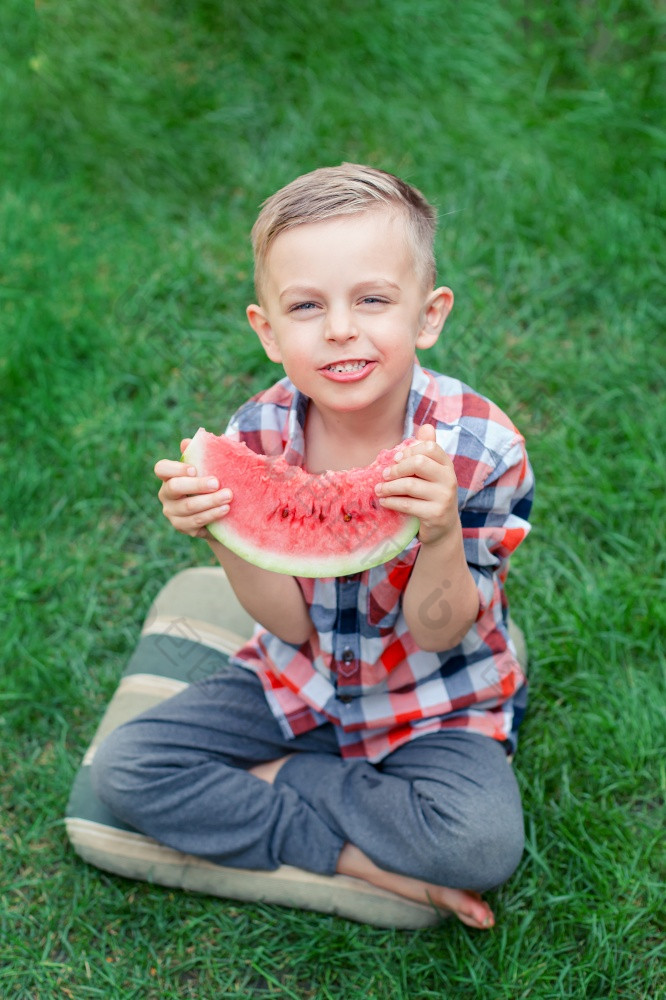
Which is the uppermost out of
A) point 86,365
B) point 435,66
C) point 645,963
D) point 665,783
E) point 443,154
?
point 435,66

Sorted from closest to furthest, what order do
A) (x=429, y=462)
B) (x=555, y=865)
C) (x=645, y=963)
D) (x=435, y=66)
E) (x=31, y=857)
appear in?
1. (x=429, y=462)
2. (x=645, y=963)
3. (x=555, y=865)
4. (x=31, y=857)
5. (x=435, y=66)

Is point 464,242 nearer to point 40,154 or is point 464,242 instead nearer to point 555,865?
point 40,154

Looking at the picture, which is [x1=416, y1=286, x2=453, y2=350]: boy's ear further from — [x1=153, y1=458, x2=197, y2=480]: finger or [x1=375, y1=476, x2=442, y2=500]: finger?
[x1=153, y1=458, x2=197, y2=480]: finger

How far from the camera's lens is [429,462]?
1.91m

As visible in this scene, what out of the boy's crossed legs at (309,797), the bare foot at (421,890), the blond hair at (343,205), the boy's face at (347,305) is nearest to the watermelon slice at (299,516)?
the boy's face at (347,305)

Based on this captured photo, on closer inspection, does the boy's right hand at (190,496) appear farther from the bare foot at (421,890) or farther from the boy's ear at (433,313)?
the bare foot at (421,890)

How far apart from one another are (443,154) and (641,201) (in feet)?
2.76

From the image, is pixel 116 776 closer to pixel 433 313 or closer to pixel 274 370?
pixel 433 313

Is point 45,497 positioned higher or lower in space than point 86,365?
lower

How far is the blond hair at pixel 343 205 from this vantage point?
A: 6.77 feet

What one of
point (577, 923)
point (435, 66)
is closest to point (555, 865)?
point (577, 923)

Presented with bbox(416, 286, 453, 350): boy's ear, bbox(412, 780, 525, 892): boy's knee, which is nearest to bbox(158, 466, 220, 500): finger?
bbox(416, 286, 453, 350): boy's ear

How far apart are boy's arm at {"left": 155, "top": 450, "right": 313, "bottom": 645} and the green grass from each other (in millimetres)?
777

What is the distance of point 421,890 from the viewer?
A: 96.6 inches
